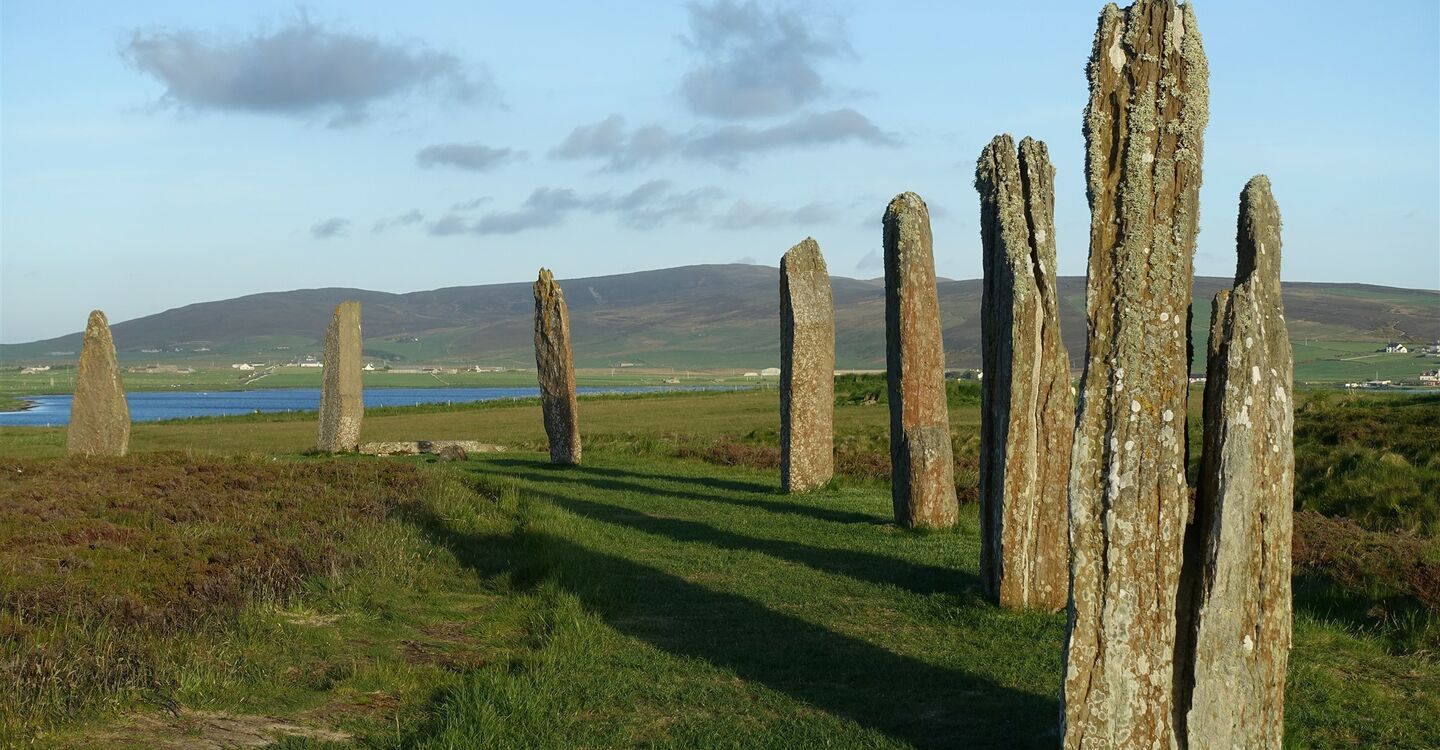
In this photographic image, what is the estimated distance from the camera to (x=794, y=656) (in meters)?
9.45

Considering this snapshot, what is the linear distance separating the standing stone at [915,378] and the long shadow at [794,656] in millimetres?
4108

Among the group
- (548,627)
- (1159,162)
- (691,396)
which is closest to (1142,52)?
(1159,162)

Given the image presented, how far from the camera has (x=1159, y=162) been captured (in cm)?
701

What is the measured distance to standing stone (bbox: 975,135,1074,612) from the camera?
10.6 meters

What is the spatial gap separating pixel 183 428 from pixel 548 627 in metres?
32.8

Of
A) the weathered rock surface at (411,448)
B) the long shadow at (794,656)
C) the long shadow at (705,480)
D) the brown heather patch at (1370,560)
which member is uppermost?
the brown heather patch at (1370,560)

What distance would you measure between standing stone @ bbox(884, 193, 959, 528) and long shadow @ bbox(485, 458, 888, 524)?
0.98 meters

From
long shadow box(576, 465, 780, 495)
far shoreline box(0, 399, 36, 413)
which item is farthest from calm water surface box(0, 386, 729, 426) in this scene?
long shadow box(576, 465, 780, 495)

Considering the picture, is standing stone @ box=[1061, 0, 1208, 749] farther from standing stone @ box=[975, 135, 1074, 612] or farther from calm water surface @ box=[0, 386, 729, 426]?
calm water surface @ box=[0, 386, 729, 426]

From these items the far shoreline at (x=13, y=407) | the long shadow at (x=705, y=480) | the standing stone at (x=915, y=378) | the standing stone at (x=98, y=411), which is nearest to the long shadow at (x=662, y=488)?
the long shadow at (x=705, y=480)

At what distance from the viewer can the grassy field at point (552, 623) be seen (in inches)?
306

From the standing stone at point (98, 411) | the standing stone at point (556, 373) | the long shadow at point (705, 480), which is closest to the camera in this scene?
the long shadow at point (705, 480)

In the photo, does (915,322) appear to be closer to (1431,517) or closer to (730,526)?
(730,526)

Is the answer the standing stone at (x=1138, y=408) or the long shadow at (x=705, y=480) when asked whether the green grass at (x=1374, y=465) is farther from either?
Answer: the standing stone at (x=1138, y=408)
